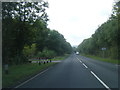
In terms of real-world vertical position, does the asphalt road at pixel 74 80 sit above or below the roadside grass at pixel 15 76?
below

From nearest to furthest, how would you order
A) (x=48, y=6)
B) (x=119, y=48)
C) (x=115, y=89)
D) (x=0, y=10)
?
(x=115, y=89) < (x=0, y=10) < (x=48, y=6) < (x=119, y=48)

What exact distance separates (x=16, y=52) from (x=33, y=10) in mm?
7062

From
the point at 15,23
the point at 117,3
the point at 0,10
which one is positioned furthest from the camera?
the point at 117,3

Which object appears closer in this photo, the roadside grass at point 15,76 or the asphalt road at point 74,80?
Answer: the asphalt road at point 74,80

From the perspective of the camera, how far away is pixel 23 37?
108 feet

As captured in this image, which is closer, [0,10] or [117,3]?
[0,10]

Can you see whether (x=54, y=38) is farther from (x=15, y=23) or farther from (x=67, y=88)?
(x=67, y=88)

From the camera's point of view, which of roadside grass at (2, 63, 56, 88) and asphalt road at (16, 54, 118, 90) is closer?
asphalt road at (16, 54, 118, 90)

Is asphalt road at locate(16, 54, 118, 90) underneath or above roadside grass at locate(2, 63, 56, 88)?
underneath

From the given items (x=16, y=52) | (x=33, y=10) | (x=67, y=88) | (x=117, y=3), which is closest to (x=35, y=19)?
(x=33, y=10)

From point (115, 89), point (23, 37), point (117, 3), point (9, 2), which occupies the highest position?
point (117, 3)

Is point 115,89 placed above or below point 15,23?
below

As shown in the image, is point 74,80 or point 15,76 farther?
point 15,76

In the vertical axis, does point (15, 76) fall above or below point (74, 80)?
above
